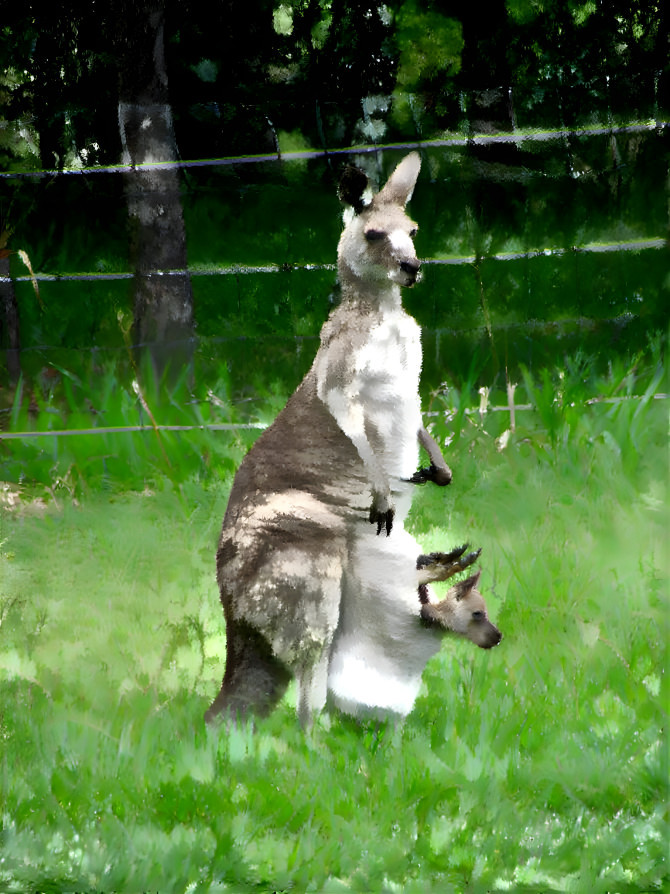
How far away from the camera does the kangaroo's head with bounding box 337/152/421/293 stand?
2.50m

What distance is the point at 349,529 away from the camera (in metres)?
2.60

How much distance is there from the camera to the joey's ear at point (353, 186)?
251cm

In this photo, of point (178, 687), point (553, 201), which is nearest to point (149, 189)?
point (553, 201)

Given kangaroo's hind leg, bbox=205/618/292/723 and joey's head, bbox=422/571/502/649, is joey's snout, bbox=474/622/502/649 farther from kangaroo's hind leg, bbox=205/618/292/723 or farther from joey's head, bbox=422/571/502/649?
kangaroo's hind leg, bbox=205/618/292/723

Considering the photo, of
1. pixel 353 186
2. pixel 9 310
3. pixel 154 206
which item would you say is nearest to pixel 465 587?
pixel 353 186

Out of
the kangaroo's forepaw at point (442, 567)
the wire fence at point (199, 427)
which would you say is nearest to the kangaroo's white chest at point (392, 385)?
the kangaroo's forepaw at point (442, 567)

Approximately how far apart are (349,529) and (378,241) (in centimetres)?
74

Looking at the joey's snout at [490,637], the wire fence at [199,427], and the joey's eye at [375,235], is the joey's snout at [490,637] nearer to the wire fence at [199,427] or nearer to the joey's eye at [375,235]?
the joey's eye at [375,235]

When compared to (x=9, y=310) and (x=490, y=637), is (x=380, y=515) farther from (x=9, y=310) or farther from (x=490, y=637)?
(x=9, y=310)

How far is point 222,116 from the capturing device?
436cm

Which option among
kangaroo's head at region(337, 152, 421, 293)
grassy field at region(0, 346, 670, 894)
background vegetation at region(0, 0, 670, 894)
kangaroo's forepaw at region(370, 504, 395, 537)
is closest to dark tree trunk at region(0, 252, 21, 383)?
background vegetation at region(0, 0, 670, 894)

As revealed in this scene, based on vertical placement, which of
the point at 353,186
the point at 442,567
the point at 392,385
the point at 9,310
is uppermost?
the point at 353,186

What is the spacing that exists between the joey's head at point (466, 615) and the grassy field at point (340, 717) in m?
0.14

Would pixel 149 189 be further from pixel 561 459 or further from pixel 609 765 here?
pixel 609 765
